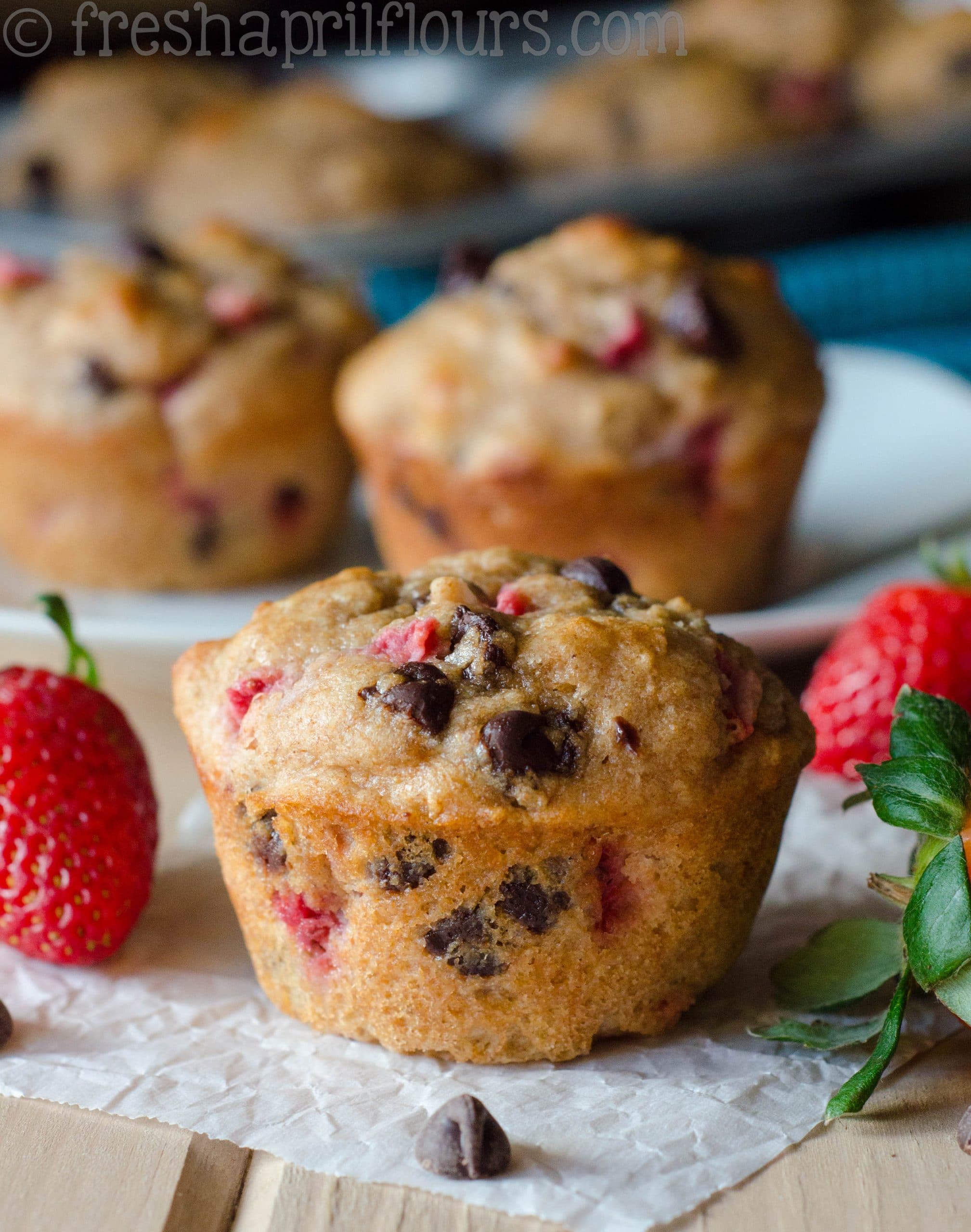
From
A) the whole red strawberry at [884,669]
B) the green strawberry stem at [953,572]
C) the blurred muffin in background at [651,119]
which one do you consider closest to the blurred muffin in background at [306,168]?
the blurred muffin in background at [651,119]

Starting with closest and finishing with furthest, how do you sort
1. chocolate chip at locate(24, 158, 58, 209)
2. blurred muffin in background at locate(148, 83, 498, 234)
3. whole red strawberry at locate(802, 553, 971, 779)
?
whole red strawberry at locate(802, 553, 971, 779), blurred muffin in background at locate(148, 83, 498, 234), chocolate chip at locate(24, 158, 58, 209)

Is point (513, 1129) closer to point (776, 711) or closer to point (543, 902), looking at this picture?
point (543, 902)

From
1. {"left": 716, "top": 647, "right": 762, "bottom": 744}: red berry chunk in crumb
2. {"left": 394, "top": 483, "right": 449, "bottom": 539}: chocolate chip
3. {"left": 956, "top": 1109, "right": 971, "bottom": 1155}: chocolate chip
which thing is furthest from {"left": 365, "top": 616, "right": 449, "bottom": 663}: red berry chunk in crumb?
{"left": 394, "top": 483, "right": 449, "bottom": 539}: chocolate chip

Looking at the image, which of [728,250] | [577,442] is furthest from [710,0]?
[577,442]

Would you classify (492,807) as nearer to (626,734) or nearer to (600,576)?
(626,734)

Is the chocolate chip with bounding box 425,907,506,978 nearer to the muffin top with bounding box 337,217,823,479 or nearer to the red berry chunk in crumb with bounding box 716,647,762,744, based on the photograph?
the red berry chunk in crumb with bounding box 716,647,762,744

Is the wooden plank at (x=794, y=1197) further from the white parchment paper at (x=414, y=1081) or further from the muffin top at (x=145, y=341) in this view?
the muffin top at (x=145, y=341)

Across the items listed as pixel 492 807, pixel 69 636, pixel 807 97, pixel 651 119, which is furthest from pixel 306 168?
pixel 492 807
